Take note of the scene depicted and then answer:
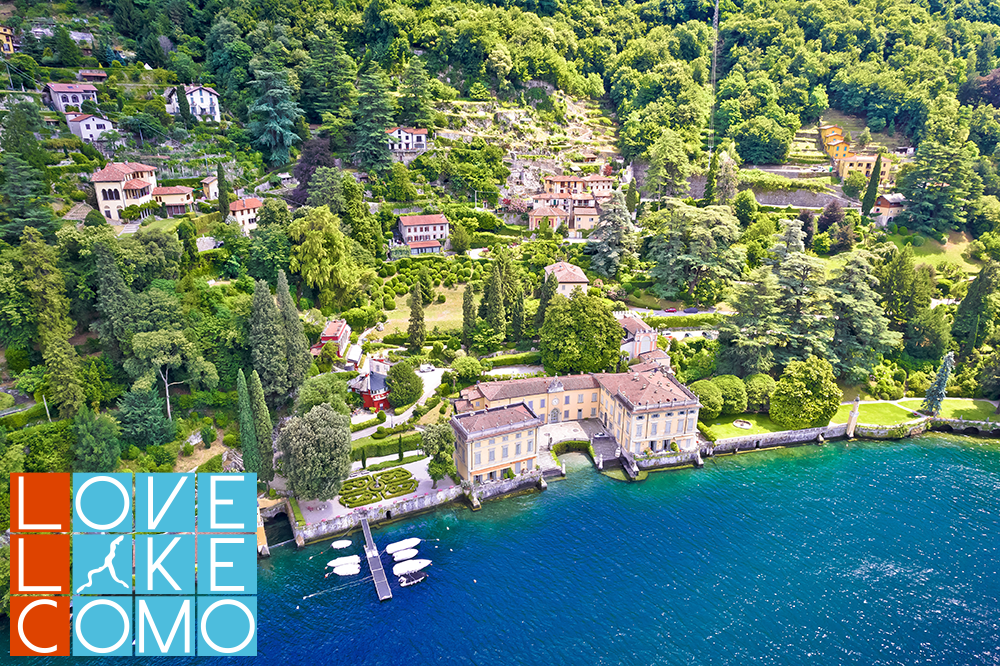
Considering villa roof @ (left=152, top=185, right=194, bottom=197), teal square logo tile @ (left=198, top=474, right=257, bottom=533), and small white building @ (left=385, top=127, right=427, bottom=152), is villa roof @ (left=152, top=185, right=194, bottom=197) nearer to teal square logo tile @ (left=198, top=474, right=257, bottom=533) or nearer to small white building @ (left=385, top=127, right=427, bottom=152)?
small white building @ (left=385, top=127, right=427, bottom=152)

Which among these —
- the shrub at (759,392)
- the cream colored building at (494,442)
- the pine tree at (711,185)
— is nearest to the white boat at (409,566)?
the cream colored building at (494,442)

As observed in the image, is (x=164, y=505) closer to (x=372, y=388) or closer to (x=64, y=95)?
(x=372, y=388)

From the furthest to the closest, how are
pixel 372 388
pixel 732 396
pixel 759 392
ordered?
pixel 759 392, pixel 732 396, pixel 372 388

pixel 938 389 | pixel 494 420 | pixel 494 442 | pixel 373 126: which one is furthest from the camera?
pixel 373 126

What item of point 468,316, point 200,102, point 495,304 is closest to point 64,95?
point 200,102

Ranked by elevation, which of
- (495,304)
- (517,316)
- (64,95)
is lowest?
(517,316)

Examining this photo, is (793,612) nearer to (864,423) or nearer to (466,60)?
(864,423)

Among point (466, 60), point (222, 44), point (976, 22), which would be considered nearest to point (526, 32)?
point (466, 60)
